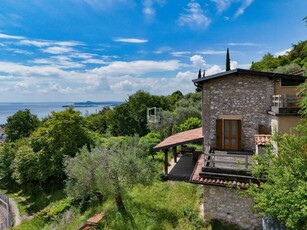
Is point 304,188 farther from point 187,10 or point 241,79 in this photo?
point 187,10

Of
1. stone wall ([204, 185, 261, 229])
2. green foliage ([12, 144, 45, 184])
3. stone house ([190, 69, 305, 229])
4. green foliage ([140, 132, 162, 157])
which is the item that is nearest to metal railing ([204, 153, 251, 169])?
stone house ([190, 69, 305, 229])

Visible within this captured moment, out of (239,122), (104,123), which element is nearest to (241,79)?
(239,122)

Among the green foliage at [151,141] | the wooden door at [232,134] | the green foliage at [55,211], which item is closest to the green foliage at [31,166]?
the green foliage at [55,211]

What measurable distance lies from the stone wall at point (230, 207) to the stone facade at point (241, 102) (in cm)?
516

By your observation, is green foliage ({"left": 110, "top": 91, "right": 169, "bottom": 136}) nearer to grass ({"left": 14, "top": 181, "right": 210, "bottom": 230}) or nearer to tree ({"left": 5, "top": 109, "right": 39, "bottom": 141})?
tree ({"left": 5, "top": 109, "right": 39, "bottom": 141})

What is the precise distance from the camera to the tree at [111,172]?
11523 mm

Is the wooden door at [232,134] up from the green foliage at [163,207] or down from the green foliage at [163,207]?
up

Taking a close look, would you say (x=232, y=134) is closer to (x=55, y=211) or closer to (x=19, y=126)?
(x=55, y=211)

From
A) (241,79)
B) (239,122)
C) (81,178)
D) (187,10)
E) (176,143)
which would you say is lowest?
(81,178)

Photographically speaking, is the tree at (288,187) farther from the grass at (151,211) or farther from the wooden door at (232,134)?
the wooden door at (232,134)

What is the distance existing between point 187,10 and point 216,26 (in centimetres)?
559

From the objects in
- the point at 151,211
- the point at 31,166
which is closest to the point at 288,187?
the point at 151,211

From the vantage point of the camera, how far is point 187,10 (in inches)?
653

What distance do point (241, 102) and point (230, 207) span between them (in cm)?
667
